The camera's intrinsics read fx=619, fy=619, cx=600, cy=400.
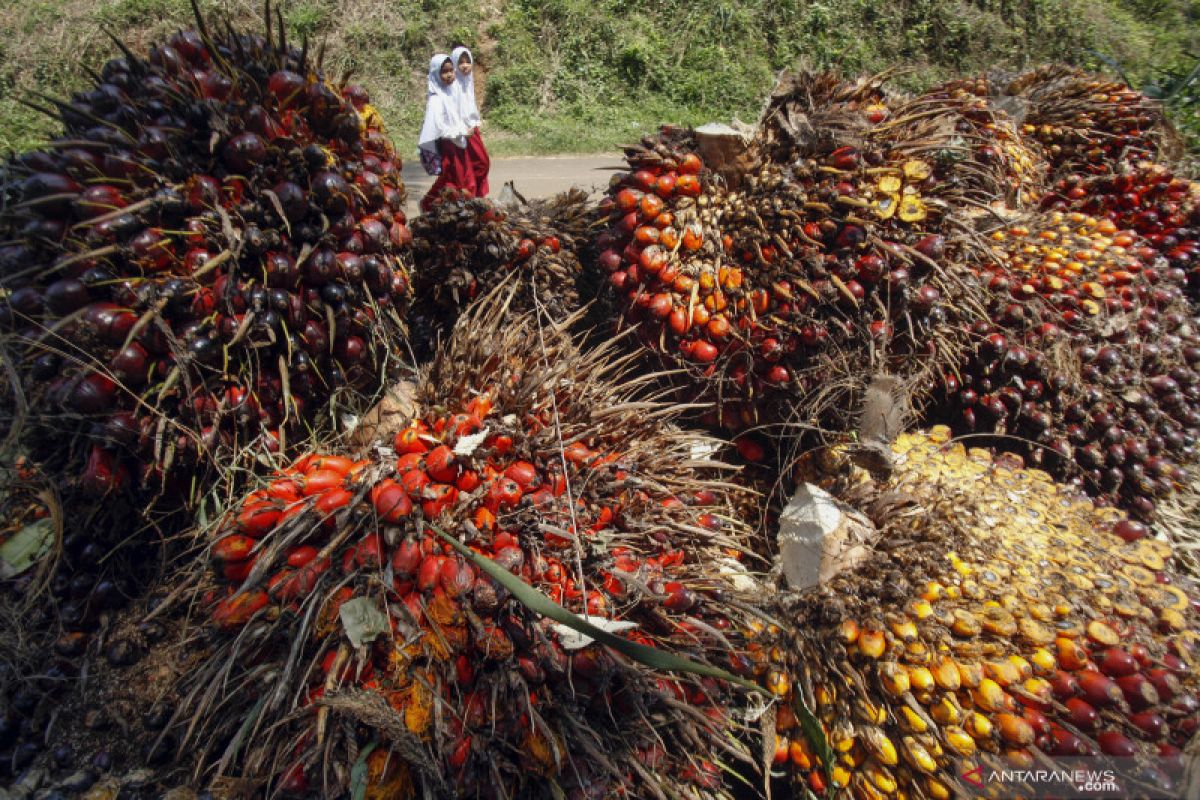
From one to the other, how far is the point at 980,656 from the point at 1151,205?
9.71ft

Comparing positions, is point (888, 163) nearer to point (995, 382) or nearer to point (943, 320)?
point (943, 320)

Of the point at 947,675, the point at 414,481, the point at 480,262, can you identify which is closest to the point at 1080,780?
the point at 947,675

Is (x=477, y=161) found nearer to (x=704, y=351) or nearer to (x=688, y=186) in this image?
(x=688, y=186)

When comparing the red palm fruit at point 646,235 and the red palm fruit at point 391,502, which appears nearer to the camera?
the red palm fruit at point 391,502

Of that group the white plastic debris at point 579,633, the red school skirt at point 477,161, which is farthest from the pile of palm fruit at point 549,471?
the red school skirt at point 477,161

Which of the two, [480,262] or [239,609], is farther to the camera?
[480,262]

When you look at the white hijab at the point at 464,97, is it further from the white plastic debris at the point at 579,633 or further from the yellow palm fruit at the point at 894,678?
the yellow palm fruit at the point at 894,678

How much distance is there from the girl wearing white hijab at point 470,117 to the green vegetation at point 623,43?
4297mm

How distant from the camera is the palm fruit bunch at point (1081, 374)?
92.9 inches

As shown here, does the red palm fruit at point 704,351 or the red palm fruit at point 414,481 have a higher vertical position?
the red palm fruit at point 704,351

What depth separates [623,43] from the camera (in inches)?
A: 481

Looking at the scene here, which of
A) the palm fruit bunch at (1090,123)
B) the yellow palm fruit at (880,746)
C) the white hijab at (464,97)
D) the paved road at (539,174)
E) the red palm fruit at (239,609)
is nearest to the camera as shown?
the red palm fruit at (239,609)

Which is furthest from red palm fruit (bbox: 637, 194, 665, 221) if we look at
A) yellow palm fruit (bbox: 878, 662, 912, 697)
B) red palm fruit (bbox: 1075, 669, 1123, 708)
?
red palm fruit (bbox: 1075, 669, 1123, 708)

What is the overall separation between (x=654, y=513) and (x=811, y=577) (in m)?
0.57
